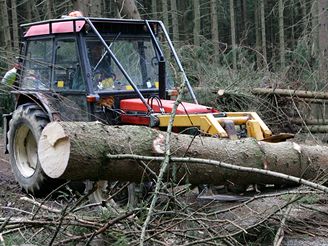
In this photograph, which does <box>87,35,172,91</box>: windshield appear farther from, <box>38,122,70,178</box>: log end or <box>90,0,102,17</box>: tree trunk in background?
<box>90,0,102,17</box>: tree trunk in background

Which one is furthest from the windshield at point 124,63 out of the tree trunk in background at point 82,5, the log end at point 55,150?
the tree trunk in background at point 82,5

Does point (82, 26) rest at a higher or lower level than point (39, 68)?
higher

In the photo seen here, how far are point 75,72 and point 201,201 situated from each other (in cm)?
263

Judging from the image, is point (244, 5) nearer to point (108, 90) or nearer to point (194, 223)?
point (108, 90)

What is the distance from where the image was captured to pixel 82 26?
281 inches

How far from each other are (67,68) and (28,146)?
4.89 ft

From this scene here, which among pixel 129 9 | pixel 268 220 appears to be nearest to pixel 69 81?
pixel 268 220

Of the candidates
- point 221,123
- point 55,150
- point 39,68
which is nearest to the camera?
point 55,150

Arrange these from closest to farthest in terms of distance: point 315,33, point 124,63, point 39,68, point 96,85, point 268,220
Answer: point 268,220 < point 96,85 < point 124,63 < point 39,68 < point 315,33

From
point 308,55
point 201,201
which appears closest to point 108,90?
point 201,201

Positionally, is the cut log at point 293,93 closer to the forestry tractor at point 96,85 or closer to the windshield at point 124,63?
the forestry tractor at point 96,85

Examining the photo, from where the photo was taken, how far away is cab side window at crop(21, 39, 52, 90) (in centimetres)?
774

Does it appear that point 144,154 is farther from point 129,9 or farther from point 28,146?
point 129,9

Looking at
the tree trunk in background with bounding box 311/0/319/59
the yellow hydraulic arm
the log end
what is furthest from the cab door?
the tree trunk in background with bounding box 311/0/319/59
